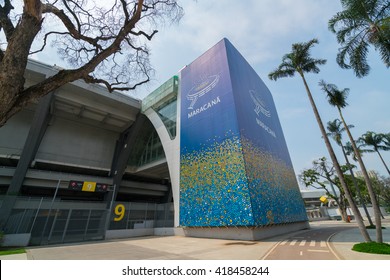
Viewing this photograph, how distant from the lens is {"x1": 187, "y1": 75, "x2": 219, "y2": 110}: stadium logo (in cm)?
2069

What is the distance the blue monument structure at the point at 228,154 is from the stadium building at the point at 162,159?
103 millimetres

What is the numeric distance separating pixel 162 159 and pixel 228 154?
13528mm

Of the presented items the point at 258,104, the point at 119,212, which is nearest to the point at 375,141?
the point at 258,104

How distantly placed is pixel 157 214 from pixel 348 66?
79.4 feet

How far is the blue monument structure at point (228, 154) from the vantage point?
15.5 metres

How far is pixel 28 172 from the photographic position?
24344 mm

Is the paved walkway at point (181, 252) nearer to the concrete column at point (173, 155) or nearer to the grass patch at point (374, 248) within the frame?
the grass patch at point (374, 248)

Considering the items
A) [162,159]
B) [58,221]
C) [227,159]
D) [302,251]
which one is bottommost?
A: [302,251]

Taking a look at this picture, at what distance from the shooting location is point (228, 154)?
55.0 ft

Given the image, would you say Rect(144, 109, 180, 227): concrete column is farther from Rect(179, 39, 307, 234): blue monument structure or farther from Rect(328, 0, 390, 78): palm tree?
Rect(328, 0, 390, 78): palm tree

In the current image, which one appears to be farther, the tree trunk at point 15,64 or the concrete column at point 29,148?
the concrete column at point 29,148

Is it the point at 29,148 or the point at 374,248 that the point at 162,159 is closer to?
the point at 29,148

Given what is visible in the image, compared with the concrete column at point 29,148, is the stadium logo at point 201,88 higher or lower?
higher

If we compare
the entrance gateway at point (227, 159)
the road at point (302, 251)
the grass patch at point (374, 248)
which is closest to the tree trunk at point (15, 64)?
the road at point (302, 251)
